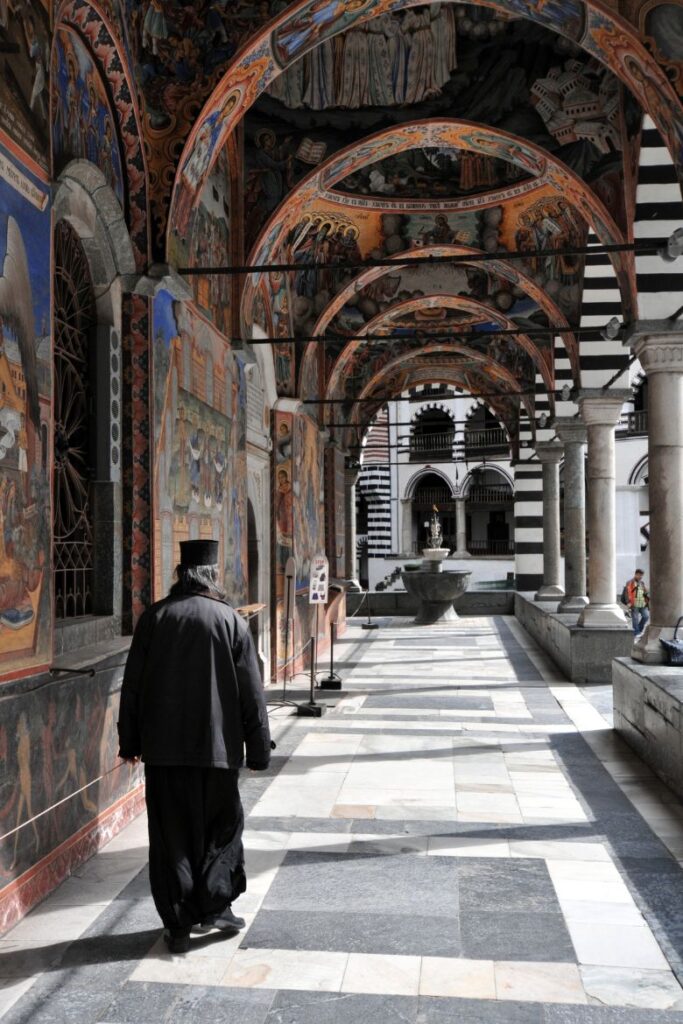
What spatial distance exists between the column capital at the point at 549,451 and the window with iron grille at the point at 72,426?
14873mm

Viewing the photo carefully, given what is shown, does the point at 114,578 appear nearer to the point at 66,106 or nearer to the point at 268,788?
the point at 268,788

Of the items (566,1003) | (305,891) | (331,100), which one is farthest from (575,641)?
(566,1003)

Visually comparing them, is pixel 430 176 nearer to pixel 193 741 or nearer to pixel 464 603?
pixel 193 741

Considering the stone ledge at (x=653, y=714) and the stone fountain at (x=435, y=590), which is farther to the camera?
the stone fountain at (x=435, y=590)

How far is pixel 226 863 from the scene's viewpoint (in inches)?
170

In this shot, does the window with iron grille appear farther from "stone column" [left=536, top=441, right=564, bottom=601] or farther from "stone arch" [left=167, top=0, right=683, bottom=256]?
"stone column" [left=536, top=441, right=564, bottom=601]

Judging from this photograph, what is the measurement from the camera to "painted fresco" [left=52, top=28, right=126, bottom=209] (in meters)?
5.99

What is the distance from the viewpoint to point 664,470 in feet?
30.2

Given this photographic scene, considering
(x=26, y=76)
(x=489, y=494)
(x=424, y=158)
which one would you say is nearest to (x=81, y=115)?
(x=26, y=76)

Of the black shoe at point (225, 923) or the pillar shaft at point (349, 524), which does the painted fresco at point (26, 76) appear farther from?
the pillar shaft at point (349, 524)

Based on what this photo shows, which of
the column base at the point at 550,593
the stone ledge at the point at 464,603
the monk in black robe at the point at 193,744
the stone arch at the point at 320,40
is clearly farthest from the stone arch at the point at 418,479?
the monk in black robe at the point at 193,744

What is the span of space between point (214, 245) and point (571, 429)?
8.45m

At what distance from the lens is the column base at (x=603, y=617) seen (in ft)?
40.8

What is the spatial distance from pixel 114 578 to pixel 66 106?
3.23 meters
